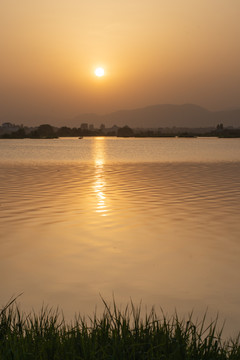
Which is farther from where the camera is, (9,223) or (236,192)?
(236,192)

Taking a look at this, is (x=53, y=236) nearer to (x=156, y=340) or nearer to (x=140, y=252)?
(x=140, y=252)

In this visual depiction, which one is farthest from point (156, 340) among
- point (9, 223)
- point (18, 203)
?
point (18, 203)

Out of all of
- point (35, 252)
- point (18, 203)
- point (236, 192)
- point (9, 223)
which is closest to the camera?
point (35, 252)

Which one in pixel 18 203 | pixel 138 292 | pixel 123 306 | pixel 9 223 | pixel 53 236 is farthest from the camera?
pixel 18 203

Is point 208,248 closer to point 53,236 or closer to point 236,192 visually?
point 53,236

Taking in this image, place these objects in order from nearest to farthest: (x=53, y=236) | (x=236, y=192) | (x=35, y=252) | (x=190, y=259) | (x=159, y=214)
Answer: (x=190, y=259)
(x=35, y=252)
(x=53, y=236)
(x=159, y=214)
(x=236, y=192)

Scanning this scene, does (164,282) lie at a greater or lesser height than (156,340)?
lesser

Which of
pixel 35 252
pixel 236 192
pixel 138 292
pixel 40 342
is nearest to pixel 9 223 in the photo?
pixel 35 252

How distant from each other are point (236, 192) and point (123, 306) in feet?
65.4

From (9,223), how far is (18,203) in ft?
17.8

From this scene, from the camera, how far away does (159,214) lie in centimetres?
2108

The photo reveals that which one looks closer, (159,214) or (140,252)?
(140,252)

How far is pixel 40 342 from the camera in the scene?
6578mm

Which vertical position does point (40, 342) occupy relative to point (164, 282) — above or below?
above
